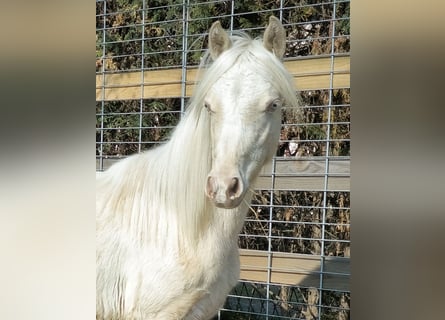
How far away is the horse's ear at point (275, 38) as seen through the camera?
1407 mm

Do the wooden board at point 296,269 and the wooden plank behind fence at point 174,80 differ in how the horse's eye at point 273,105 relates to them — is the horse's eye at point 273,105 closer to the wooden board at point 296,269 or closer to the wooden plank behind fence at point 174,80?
the wooden plank behind fence at point 174,80

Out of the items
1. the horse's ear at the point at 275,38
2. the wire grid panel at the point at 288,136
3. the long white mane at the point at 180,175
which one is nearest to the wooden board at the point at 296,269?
the wire grid panel at the point at 288,136

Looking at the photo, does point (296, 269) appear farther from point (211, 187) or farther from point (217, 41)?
point (217, 41)

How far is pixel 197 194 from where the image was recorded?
4.91 feet

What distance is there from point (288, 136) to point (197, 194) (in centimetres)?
32

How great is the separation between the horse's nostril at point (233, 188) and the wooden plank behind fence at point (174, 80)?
342 mm

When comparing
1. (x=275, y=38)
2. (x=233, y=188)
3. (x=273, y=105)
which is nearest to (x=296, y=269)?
(x=233, y=188)

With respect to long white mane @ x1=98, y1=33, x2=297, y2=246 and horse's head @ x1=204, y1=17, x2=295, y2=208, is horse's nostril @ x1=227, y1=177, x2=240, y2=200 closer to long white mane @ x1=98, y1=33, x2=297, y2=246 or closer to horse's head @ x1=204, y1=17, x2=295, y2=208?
horse's head @ x1=204, y1=17, x2=295, y2=208

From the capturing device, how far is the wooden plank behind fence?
142cm

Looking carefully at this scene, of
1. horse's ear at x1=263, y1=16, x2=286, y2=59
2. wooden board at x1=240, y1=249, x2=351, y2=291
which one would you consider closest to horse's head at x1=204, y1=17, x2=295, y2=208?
horse's ear at x1=263, y1=16, x2=286, y2=59

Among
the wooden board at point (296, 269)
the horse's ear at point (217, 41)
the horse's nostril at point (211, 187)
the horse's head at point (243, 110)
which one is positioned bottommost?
the wooden board at point (296, 269)
